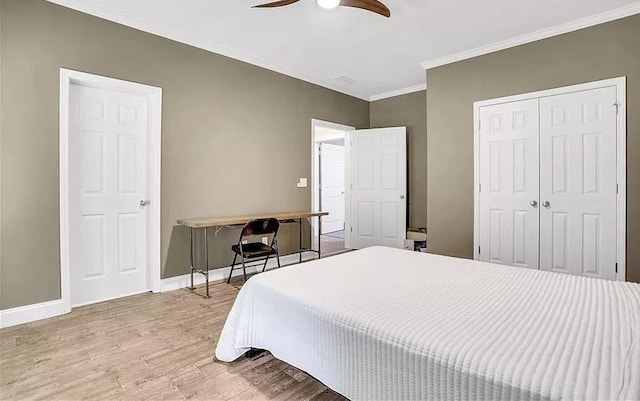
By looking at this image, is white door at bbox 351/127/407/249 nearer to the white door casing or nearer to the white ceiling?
the white ceiling

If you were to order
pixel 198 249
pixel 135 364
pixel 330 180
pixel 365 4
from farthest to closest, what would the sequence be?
1. pixel 330 180
2. pixel 198 249
3. pixel 365 4
4. pixel 135 364

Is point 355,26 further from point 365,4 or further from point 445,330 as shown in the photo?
point 445,330

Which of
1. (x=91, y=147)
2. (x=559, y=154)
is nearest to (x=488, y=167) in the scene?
(x=559, y=154)

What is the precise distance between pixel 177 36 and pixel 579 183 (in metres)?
4.27

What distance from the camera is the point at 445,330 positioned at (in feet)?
Result: 3.96

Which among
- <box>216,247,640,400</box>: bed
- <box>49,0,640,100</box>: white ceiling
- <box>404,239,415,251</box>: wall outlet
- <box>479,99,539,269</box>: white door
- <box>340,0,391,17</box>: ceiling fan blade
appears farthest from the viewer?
<box>404,239,415,251</box>: wall outlet

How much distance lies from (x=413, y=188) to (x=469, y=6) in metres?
2.87

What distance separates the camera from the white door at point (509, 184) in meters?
3.49

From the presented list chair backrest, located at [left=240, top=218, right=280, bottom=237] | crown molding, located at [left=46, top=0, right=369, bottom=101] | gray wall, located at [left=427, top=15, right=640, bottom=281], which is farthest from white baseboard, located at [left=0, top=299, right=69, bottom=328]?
gray wall, located at [left=427, top=15, right=640, bottom=281]

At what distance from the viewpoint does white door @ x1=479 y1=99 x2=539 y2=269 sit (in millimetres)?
3488

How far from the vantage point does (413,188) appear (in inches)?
209

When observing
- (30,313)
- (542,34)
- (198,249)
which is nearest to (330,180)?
(198,249)

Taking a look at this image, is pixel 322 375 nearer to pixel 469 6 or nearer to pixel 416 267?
pixel 416 267

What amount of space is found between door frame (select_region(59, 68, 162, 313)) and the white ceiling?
577 millimetres
